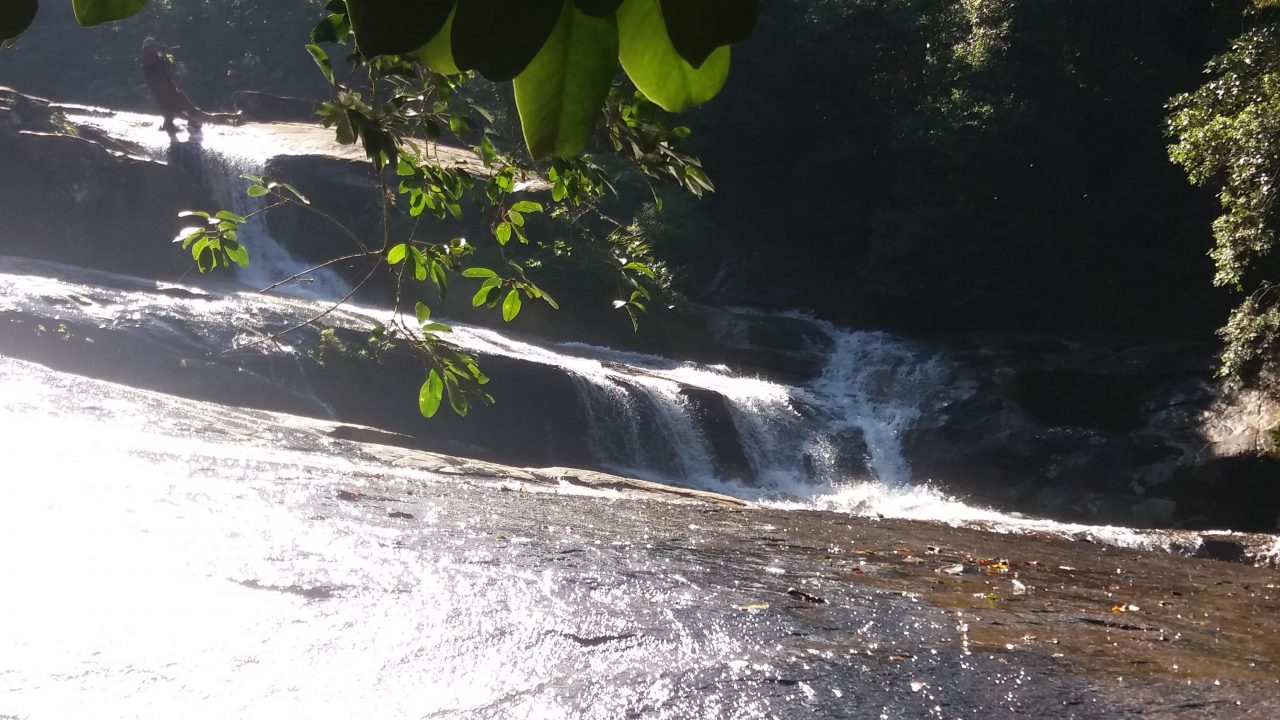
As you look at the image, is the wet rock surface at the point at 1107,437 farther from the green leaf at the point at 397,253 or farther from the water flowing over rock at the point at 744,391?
the green leaf at the point at 397,253

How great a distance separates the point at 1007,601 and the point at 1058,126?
1500 cm

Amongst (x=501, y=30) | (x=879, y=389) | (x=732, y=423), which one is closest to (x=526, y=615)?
(x=501, y=30)

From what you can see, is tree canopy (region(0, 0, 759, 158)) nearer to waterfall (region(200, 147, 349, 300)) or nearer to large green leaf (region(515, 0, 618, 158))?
large green leaf (region(515, 0, 618, 158))

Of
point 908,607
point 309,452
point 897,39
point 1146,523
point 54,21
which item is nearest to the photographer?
point 908,607

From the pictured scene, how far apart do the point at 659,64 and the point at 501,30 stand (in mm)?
106

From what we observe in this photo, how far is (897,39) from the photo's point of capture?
20.0m

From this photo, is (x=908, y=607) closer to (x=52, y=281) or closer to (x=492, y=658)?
(x=492, y=658)

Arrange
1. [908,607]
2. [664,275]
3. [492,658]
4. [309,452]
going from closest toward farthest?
[492,658]
[908,607]
[309,452]
[664,275]

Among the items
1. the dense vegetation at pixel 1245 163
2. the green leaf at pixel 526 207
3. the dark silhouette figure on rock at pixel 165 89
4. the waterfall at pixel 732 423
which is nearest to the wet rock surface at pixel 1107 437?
the waterfall at pixel 732 423

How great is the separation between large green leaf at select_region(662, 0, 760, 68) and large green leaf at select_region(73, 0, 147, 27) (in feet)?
1.23

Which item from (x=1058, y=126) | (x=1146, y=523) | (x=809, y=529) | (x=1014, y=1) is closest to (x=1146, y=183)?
(x=1058, y=126)

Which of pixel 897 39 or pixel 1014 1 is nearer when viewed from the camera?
pixel 1014 1

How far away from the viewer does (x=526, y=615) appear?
3.80 m

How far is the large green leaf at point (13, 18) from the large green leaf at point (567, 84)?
1.17 feet
